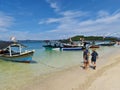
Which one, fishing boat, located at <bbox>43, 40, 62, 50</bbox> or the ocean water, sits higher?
fishing boat, located at <bbox>43, 40, 62, 50</bbox>

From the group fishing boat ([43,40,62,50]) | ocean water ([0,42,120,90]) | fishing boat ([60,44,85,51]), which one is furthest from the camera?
fishing boat ([43,40,62,50])

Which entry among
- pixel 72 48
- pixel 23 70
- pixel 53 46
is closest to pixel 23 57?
pixel 23 70

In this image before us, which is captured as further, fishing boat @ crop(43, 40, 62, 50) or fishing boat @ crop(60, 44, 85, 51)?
fishing boat @ crop(43, 40, 62, 50)

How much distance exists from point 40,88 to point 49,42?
47.4 m

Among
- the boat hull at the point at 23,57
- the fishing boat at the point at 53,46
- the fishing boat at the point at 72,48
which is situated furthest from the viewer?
the fishing boat at the point at 53,46

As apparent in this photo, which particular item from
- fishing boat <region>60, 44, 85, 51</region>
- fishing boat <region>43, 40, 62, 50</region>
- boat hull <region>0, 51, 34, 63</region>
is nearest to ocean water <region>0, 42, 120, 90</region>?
boat hull <region>0, 51, 34, 63</region>

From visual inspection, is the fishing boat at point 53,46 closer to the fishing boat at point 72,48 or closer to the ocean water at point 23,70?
the fishing boat at point 72,48

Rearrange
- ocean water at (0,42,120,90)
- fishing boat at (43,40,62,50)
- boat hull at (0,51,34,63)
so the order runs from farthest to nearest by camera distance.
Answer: fishing boat at (43,40,62,50) < boat hull at (0,51,34,63) < ocean water at (0,42,120,90)

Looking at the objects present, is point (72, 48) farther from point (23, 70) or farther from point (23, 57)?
point (23, 70)

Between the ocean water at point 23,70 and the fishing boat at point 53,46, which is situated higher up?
the fishing boat at point 53,46

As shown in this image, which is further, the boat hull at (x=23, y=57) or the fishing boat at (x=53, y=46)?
the fishing boat at (x=53, y=46)

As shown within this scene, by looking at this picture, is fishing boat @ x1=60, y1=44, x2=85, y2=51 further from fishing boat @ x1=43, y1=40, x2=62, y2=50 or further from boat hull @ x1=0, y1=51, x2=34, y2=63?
boat hull @ x1=0, y1=51, x2=34, y2=63

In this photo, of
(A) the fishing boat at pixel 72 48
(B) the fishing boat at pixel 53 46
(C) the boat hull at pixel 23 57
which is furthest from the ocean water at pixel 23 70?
(B) the fishing boat at pixel 53 46

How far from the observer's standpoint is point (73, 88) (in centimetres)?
953
